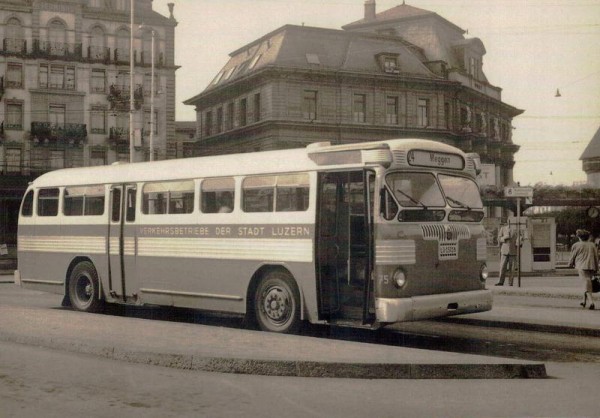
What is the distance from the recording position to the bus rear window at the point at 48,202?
57.7ft

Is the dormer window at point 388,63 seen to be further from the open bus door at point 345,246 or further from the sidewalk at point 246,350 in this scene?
the open bus door at point 345,246

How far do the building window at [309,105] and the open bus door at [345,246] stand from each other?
1814 inches

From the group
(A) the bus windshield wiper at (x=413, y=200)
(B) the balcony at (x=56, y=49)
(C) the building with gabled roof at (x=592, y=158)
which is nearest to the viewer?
(A) the bus windshield wiper at (x=413, y=200)

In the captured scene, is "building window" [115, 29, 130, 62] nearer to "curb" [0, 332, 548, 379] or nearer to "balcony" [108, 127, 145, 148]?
"balcony" [108, 127, 145, 148]

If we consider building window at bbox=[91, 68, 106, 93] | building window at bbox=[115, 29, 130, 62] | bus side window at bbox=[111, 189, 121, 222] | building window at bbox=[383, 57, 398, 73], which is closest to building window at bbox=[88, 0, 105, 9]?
building window at bbox=[115, 29, 130, 62]

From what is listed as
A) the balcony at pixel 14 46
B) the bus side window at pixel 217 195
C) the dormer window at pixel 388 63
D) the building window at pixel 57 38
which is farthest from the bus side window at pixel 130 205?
the dormer window at pixel 388 63

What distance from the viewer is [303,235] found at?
12.7m

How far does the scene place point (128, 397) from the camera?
26.1 feet

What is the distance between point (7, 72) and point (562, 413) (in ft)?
181

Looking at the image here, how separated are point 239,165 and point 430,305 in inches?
155

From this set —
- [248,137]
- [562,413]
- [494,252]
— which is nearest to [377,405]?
[562,413]

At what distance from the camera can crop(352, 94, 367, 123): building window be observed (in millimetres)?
59938

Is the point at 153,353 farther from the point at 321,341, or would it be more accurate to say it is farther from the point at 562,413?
the point at 562,413

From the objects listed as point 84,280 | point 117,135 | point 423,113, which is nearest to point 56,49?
point 117,135
